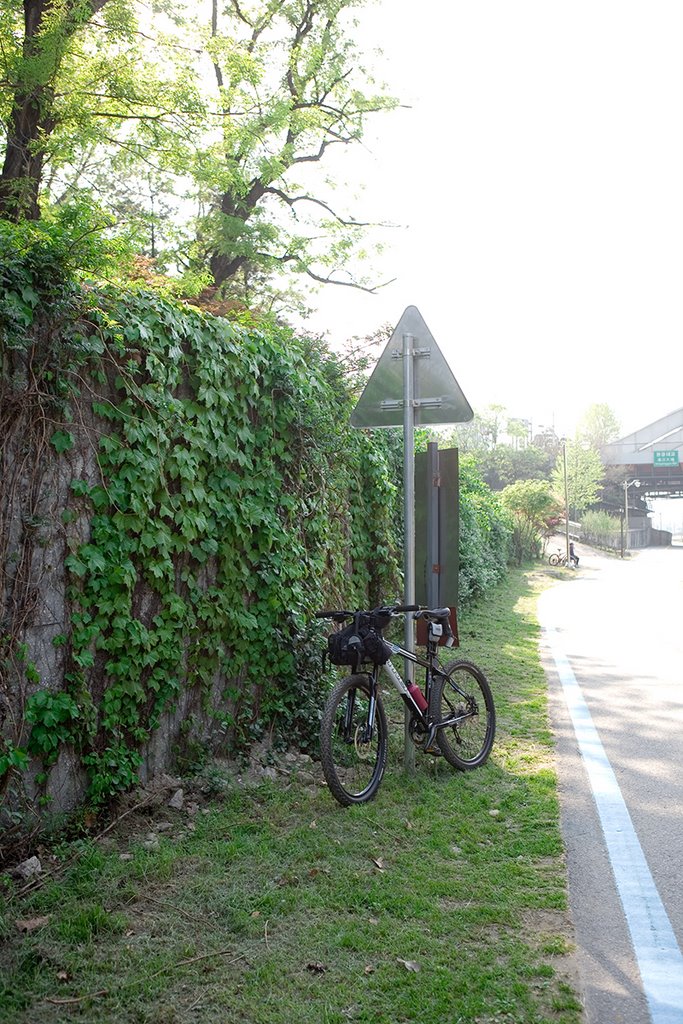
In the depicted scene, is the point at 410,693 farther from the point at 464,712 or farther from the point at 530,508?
the point at 530,508

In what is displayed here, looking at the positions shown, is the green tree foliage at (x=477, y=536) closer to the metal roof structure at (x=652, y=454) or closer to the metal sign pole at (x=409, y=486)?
the metal sign pole at (x=409, y=486)

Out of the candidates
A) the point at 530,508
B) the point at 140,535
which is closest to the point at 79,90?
the point at 140,535

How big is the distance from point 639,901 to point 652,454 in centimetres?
8665

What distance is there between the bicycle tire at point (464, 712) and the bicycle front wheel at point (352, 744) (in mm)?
505

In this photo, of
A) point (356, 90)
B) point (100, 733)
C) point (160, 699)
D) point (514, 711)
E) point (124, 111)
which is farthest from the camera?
point (356, 90)

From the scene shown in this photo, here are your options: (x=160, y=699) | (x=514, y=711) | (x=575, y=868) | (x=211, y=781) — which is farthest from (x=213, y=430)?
(x=514, y=711)

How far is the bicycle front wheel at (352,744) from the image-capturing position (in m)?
5.02

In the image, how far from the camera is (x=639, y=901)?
3949 millimetres

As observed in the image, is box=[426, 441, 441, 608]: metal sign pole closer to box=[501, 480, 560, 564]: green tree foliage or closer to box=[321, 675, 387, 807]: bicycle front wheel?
box=[321, 675, 387, 807]: bicycle front wheel

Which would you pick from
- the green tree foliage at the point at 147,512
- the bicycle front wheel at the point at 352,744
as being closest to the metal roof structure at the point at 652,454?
the green tree foliage at the point at 147,512

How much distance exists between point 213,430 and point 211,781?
2.18 m

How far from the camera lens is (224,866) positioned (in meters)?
4.24

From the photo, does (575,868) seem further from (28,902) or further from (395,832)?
(28,902)

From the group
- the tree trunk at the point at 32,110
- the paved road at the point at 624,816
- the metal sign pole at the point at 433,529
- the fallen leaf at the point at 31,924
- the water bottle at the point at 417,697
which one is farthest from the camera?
the tree trunk at the point at 32,110
